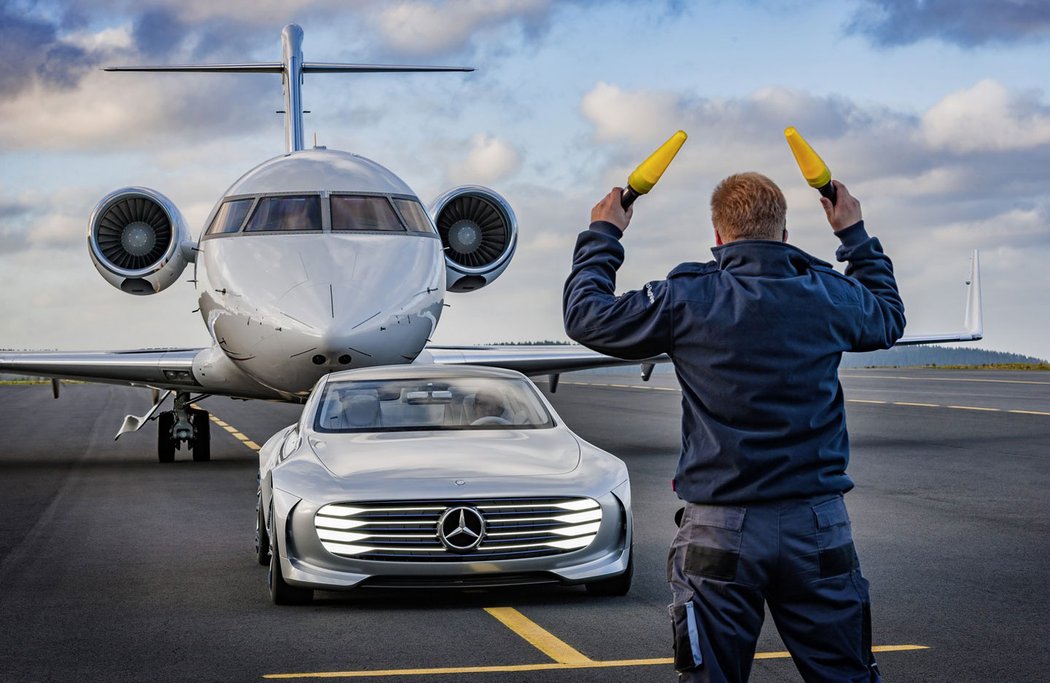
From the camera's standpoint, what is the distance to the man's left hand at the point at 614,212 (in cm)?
405

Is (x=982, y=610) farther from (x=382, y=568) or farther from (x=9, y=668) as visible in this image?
(x=9, y=668)

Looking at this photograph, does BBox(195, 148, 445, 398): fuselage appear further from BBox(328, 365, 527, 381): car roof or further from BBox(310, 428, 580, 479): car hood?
BBox(310, 428, 580, 479): car hood

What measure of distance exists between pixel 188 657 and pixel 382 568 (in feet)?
4.14

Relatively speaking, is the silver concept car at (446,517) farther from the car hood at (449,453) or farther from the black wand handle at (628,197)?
the black wand handle at (628,197)

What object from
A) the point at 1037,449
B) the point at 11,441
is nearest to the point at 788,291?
the point at 1037,449

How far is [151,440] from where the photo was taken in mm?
24625

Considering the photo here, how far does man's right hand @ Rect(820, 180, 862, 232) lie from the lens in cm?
416

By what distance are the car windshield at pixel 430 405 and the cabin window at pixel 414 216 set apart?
6665mm

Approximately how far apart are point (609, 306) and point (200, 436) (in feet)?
51.7

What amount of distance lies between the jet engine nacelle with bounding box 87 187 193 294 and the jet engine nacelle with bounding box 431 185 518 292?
3.68m

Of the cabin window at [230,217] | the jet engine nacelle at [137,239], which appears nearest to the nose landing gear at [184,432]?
the jet engine nacelle at [137,239]

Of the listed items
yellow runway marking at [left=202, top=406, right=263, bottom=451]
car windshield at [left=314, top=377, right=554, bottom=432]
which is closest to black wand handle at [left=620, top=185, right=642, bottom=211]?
car windshield at [left=314, top=377, right=554, bottom=432]

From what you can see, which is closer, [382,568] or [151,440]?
[382,568]

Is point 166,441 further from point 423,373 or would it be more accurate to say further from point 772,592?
point 772,592
